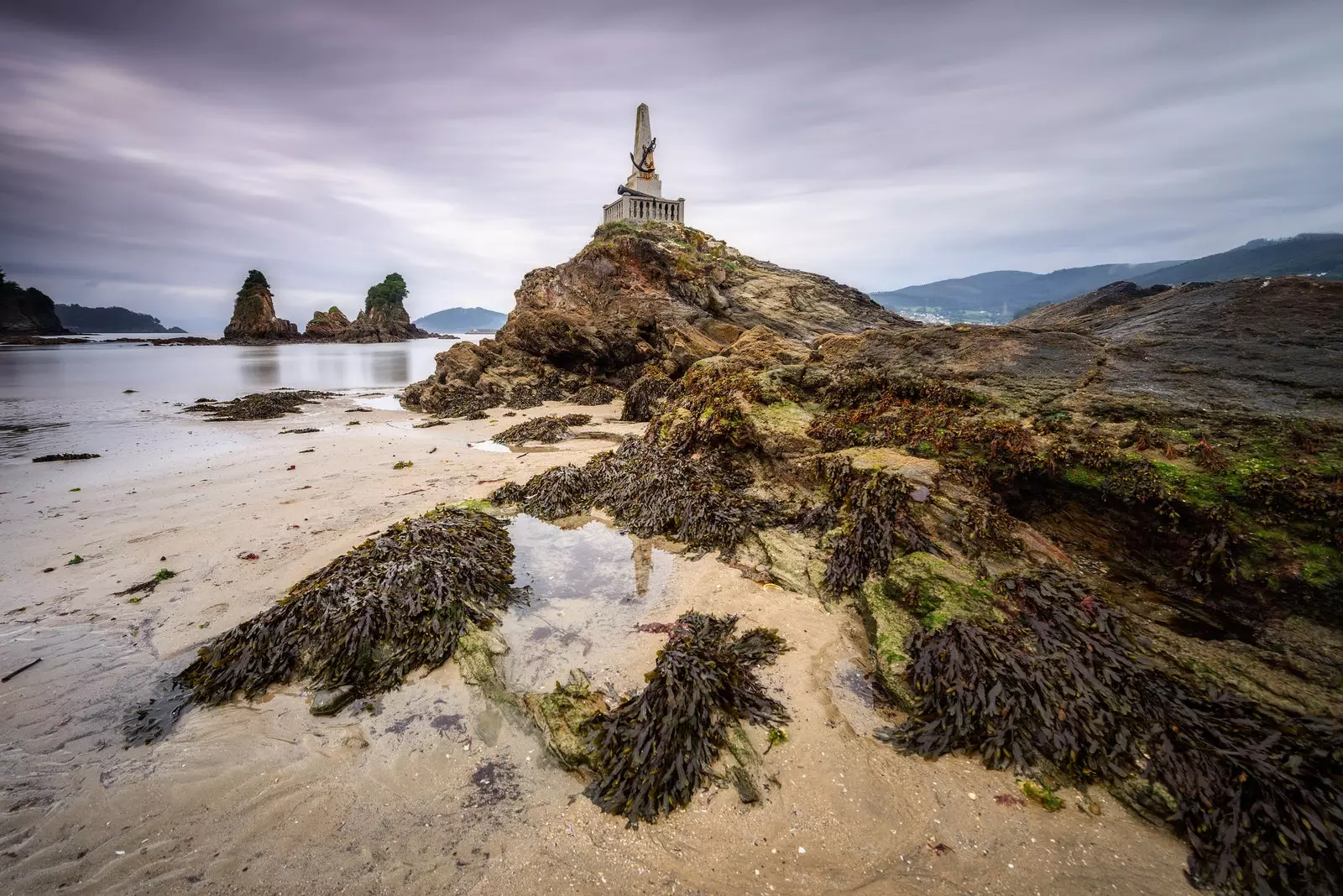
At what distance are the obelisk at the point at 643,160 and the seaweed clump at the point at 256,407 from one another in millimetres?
24877

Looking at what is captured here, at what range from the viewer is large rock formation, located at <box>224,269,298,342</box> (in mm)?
90562

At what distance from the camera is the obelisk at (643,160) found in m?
35.2

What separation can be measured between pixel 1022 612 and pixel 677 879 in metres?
2.95

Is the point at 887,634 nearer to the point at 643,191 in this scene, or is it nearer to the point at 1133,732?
the point at 1133,732

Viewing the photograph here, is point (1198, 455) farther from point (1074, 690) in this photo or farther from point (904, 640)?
point (904, 640)

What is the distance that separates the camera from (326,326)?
98.1 metres

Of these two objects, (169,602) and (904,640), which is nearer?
(904,640)

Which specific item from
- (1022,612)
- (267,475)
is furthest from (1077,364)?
(267,475)

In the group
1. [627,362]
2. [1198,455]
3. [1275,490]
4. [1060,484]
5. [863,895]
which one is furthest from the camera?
[627,362]

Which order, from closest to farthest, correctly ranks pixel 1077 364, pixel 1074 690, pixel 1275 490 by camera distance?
1. pixel 1074 690
2. pixel 1275 490
3. pixel 1077 364

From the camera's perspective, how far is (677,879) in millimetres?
2365

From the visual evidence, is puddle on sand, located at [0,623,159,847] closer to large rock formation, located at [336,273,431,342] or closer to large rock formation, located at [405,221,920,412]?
large rock formation, located at [405,221,920,412]

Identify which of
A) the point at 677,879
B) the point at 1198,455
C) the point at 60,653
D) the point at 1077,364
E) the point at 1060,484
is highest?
the point at 1077,364

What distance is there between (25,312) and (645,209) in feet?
461
